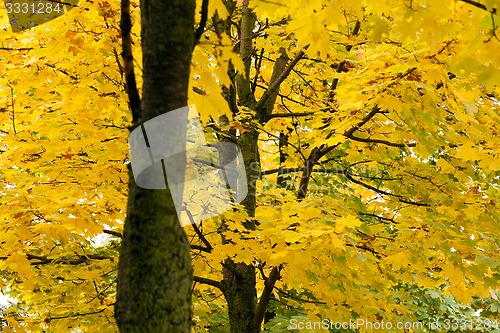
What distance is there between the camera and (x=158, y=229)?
1639 mm

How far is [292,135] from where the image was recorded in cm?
731

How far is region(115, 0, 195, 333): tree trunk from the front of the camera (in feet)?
5.24

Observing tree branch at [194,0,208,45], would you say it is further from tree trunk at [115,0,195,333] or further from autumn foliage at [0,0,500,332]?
autumn foliage at [0,0,500,332]

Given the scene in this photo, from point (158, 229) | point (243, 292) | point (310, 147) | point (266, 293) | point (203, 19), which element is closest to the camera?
point (158, 229)

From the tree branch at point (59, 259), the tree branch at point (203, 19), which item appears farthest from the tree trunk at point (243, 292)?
the tree branch at point (203, 19)

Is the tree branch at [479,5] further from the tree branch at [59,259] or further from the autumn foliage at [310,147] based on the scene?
the tree branch at [59,259]

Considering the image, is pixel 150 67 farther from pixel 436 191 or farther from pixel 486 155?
pixel 436 191

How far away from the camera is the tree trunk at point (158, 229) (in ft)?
5.24

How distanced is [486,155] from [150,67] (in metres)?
3.30

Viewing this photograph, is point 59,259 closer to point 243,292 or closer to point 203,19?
point 243,292

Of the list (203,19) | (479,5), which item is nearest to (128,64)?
(203,19)

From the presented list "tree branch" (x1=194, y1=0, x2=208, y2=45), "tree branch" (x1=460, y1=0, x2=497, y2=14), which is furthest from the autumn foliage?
"tree branch" (x1=194, y1=0, x2=208, y2=45)

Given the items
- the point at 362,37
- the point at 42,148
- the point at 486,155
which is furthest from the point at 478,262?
the point at 42,148

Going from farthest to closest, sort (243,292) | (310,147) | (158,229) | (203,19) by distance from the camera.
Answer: (243,292), (310,147), (203,19), (158,229)
